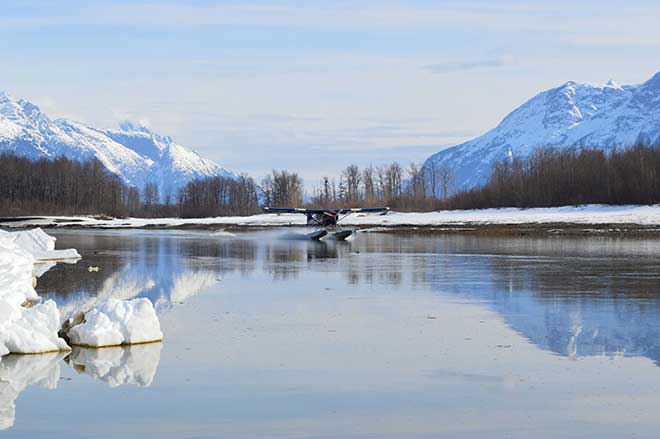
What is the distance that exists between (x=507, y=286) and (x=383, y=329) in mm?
7708

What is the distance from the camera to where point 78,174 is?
145 metres

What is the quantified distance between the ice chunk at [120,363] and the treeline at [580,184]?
72957 millimetres

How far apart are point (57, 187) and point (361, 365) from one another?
446ft

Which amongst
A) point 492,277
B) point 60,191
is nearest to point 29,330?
point 492,277

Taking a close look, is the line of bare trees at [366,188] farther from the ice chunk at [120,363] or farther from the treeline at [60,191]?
the ice chunk at [120,363]

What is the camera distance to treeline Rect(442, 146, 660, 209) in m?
83.1

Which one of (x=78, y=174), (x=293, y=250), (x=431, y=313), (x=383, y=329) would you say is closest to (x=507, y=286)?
(x=431, y=313)

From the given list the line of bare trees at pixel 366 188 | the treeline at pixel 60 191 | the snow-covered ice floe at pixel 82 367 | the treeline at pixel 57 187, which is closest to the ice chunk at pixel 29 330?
the snow-covered ice floe at pixel 82 367

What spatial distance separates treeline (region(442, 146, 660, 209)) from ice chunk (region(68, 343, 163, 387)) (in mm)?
72957

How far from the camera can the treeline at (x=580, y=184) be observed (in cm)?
8312

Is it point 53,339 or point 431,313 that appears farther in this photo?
point 431,313

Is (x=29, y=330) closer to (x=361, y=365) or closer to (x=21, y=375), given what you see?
(x=21, y=375)

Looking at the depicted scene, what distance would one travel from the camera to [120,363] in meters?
A: 12.6

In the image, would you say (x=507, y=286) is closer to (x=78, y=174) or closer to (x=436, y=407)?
(x=436, y=407)
